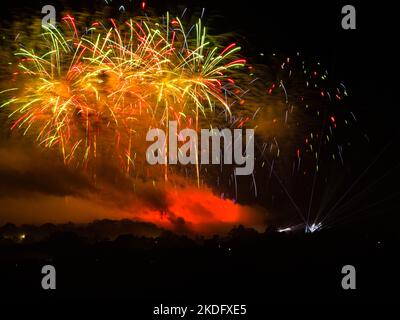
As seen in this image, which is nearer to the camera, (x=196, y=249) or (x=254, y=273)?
(x=254, y=273)

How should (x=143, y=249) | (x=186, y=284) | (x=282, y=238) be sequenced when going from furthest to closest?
(x=282, y=238) → (x=143, y=249) → (x=186, y=284)

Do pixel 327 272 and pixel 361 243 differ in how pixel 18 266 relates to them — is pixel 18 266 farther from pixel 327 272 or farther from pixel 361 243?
pixel 361 243
